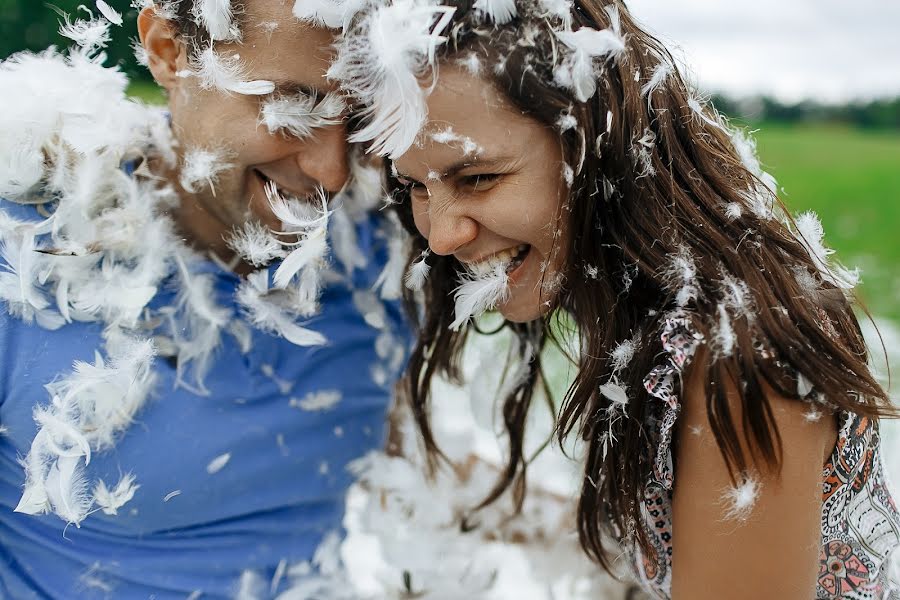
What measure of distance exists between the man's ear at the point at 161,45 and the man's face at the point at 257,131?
0.02 metres

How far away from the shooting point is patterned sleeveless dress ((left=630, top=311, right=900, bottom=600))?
1432mm

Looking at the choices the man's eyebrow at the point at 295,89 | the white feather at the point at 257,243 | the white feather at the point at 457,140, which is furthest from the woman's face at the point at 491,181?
the white feather at the point at 257,243

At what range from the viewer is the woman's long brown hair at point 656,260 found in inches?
51.9

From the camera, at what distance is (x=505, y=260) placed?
1535mm

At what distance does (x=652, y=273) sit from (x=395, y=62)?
53cm

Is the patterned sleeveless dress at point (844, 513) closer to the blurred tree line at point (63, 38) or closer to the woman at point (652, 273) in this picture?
the woman at point (652, 273)

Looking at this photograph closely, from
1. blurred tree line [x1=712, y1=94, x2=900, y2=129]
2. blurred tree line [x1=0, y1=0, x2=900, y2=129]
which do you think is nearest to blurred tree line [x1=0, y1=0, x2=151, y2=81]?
blurred tree line [x1=0, y1=0, x2=900, y2=129]

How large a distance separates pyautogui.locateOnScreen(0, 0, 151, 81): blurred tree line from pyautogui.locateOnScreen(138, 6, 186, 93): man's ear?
0.17 feet

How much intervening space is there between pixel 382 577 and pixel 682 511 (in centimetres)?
87

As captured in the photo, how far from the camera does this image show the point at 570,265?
4.96 feet

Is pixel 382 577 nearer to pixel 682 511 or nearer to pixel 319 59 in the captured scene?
pixel 682 511

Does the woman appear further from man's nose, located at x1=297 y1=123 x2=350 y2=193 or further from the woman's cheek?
man's nose, located at x1=297 y1=123 x2=350 y2=193

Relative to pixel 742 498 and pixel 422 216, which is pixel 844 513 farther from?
pixel 422 216

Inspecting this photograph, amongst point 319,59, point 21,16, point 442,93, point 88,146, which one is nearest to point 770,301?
point 442,93
